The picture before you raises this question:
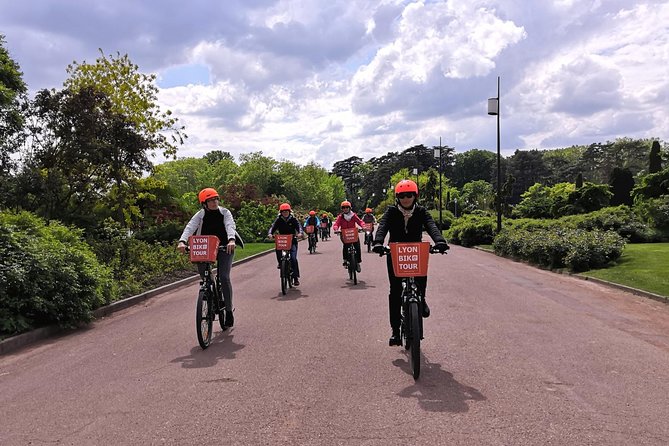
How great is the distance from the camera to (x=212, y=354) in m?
6.27

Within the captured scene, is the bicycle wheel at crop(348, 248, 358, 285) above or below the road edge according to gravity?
above

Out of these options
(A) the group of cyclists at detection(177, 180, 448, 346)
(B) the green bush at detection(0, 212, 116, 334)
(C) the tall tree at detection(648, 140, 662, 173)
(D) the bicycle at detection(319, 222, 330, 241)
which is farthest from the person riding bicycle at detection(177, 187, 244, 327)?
(C) the tall tree at detection(648, 140, 662, 173)

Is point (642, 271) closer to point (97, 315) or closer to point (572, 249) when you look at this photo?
point (572, 249)

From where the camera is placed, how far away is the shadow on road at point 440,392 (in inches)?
173

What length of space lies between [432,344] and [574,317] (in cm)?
337

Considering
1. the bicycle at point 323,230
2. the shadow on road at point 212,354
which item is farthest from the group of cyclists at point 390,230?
the bicycle at point 323,230

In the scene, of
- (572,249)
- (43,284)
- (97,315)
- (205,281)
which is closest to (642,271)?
(572,249)

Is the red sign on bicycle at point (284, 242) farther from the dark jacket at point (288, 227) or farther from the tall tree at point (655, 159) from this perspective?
the tall tree at point (655, 159)

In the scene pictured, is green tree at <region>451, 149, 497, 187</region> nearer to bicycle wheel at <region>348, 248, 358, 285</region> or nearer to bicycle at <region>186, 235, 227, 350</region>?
bicycle wheel at <region>348, 248, 358, 285</region>

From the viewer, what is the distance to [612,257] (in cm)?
1573

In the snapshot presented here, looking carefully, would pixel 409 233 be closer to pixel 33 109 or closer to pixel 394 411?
pixel 394 411

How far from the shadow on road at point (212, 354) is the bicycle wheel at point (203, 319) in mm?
120

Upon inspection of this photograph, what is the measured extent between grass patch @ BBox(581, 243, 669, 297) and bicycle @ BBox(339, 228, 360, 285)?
20.8ft

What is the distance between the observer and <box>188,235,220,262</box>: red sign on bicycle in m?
6.67
